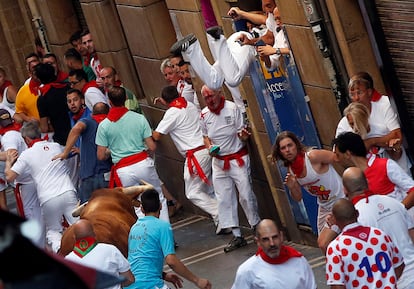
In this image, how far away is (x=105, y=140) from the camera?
13.0 metres

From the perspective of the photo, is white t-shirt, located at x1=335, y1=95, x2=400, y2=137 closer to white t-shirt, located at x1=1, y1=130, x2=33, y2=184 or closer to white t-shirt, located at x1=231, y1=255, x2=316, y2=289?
white t-shirt, located at x1=231, y1=255, x2=316, y2=289

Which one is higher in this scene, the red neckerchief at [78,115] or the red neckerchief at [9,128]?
the red neckerchief at [9,128]

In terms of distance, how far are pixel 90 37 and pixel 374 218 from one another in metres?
11.2

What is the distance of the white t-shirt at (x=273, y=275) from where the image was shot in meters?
6.93

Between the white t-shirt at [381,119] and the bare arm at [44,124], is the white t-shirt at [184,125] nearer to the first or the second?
the bare arm at [44,124]

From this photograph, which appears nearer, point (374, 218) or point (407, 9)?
point (374, 218)

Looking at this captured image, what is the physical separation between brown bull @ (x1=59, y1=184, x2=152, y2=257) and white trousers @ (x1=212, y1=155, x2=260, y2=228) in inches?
66.7

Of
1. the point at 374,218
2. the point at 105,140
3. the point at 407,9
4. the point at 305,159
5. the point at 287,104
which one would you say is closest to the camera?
the point at 374,218

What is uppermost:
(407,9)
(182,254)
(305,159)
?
(407,9)

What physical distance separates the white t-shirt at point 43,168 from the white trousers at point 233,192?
185cm

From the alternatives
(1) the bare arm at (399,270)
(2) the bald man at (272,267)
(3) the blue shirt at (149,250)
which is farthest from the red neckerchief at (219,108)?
(1) the bare arm at (399,270)

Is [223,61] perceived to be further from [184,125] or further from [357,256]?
[357,256]

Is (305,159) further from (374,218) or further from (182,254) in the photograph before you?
(182,254)

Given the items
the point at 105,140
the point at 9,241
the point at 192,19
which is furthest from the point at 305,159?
the point at 9,241
